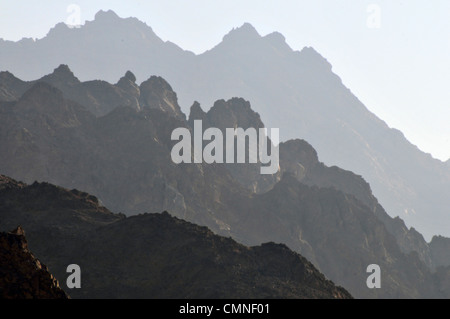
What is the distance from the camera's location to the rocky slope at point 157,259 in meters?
36.0

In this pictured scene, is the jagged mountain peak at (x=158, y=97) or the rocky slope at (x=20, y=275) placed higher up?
the jagged mountain peak at (x=158, y=97)

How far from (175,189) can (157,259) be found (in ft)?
186

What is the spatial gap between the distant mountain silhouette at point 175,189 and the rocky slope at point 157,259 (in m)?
41.9

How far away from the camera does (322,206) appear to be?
4279 inches

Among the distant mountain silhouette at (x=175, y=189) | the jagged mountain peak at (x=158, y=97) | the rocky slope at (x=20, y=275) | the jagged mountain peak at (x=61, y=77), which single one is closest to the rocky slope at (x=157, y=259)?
the rocky slope at (x=20, y=275)

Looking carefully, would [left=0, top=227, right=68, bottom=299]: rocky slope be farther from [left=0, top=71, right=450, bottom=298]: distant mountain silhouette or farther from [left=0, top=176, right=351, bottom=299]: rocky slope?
[left=0, top=71, right=450, bottom=298]: distant mountain silhouette

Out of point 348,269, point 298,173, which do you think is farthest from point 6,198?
point 298,173

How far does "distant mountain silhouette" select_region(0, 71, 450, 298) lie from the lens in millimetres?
91062

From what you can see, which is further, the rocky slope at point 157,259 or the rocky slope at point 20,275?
the rocky slope at point 157,259

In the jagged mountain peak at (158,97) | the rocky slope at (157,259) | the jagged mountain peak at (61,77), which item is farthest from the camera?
the jagged mountain peak at (158,97)

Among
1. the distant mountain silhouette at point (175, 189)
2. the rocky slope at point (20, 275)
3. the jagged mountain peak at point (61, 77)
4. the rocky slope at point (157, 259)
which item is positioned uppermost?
the jagged mountain peak at point (61, 77)

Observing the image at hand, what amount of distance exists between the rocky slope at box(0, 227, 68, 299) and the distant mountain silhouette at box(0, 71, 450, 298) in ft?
208

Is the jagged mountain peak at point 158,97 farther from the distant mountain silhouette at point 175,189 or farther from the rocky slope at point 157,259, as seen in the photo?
the rocky slope at point 157,259

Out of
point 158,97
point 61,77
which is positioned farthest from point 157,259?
point 158,97
